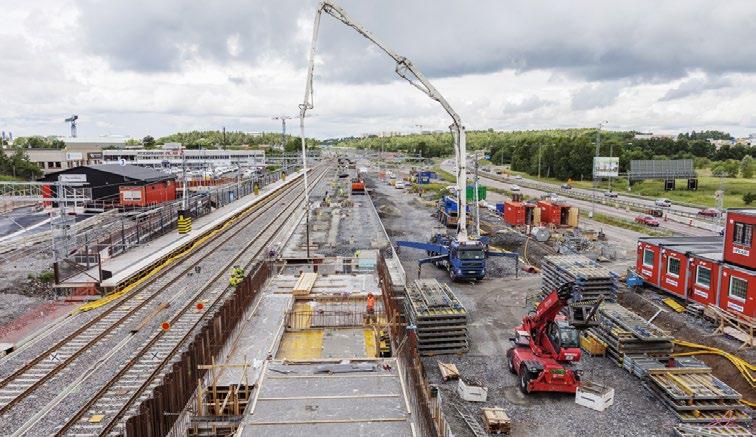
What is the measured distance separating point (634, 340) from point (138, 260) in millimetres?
27974

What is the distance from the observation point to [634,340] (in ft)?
63.8

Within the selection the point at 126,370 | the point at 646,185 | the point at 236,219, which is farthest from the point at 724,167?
the point at 126,370

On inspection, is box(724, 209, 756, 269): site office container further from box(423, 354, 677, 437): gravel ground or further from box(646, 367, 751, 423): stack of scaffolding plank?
box(423, 354, 677, 437): gravel ground

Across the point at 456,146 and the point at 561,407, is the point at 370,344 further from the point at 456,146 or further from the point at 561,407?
the point at 456,146

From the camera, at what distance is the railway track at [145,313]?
17.1 meters

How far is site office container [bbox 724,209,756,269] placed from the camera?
21953 mm

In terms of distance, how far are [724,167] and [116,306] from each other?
109020 mm

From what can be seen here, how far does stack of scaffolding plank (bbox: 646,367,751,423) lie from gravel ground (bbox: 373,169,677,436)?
402 millimetres

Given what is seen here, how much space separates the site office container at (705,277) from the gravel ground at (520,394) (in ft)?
23.5

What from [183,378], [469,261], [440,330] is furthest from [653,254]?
[183,378]

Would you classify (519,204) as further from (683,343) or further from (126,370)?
(126,370)

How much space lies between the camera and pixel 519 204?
161 ft

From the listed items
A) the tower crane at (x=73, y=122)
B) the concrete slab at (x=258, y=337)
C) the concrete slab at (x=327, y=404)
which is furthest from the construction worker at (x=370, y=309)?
the tower crane at (x=73, y=122)

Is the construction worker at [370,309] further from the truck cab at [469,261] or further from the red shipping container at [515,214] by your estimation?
the red shipping container at [515,214]
